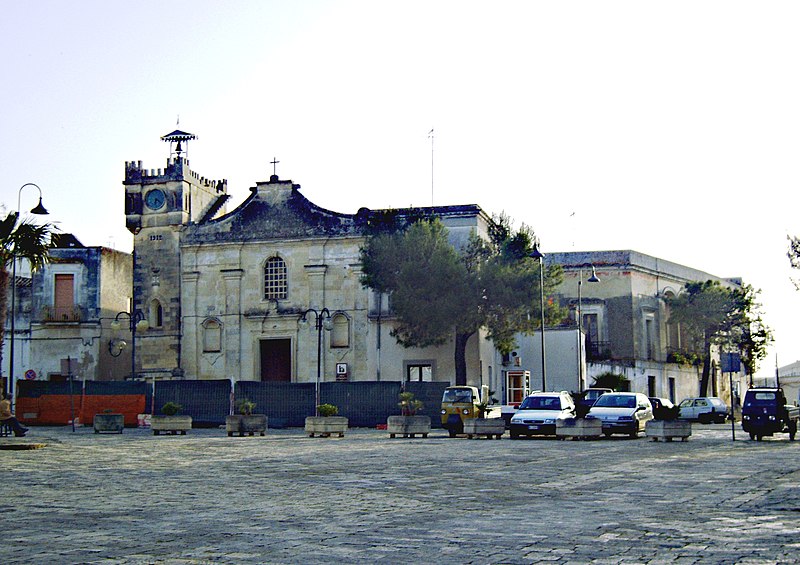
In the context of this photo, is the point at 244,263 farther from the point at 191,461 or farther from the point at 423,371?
the point at 191,461

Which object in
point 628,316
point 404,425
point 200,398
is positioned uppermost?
point 628,316

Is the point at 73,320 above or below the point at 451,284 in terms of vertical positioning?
below

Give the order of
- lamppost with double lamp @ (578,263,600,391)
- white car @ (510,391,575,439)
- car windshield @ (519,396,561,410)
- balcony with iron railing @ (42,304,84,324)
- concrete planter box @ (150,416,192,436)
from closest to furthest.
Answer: white car @ (510,391,575,439), car windshield @ (519,396,561,410), concrete planter box @ (150,416,192,436), lamppost with double lamp @ (578,263,600,391), balcony with iron railing @ (42,304,84,324)

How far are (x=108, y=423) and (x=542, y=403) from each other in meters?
14.2

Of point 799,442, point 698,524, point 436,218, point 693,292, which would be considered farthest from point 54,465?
point 693,292

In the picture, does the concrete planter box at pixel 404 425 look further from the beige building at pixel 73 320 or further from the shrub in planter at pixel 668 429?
the beige building at pixel 73 320

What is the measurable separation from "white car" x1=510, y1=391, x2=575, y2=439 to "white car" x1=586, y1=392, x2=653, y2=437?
0.87 metres

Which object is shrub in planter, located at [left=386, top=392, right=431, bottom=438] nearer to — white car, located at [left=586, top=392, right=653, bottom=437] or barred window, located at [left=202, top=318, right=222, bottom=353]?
white car, located at [left=586, top=392, right=653, bottom=437]

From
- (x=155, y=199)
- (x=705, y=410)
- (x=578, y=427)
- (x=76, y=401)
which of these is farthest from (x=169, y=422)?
(x=705, y=410)

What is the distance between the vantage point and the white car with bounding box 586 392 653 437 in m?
31.7

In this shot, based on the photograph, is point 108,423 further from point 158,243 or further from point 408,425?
point 158,243

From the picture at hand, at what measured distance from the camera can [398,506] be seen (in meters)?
13.0

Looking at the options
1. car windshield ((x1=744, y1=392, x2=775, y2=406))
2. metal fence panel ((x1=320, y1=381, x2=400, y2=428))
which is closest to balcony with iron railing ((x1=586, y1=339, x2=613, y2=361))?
metal fence panel ((x1=320, y1=381, x2=400, y2=428))

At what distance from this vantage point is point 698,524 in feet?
37.1
